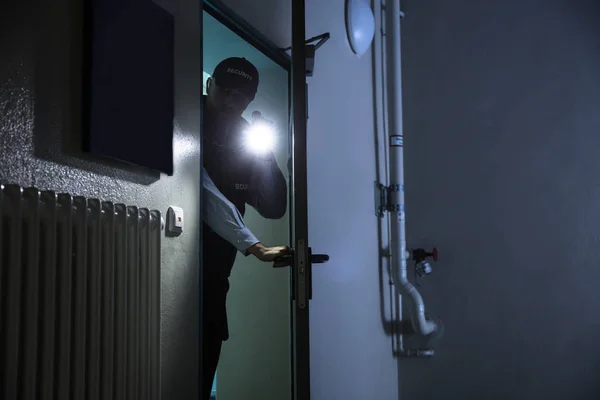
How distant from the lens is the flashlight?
2.05 meters

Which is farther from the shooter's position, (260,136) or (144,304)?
(260,136)

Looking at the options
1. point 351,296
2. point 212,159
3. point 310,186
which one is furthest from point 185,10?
point 351,296

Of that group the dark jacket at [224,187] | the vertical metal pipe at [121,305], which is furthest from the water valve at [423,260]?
the vertical metal pipe at [121,305]

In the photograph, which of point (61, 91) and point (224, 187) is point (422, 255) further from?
point (61, 91)

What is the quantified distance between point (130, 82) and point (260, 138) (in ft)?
2.50

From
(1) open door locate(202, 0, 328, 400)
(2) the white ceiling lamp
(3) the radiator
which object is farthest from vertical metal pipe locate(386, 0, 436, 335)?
(3) the radiator

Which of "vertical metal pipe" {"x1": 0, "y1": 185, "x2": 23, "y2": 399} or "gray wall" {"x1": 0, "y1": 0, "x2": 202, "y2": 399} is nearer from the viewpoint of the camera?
"vertical metal pipe" {"x1": 0, "y1": 185, "x2": 23, "y2": 399}

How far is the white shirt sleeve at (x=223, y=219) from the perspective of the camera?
1.79m

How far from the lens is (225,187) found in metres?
1.88

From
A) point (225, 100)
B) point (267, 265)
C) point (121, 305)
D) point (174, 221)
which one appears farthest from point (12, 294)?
point (267, 265)

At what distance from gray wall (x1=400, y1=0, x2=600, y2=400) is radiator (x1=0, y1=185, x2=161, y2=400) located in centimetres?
192

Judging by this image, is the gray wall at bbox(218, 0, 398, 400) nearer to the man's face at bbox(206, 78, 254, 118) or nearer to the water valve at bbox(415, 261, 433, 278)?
the water valve at bbox(415, 261, 433, 278)

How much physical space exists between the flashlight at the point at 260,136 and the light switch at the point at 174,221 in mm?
536

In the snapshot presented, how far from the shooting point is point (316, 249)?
2.28 metres
